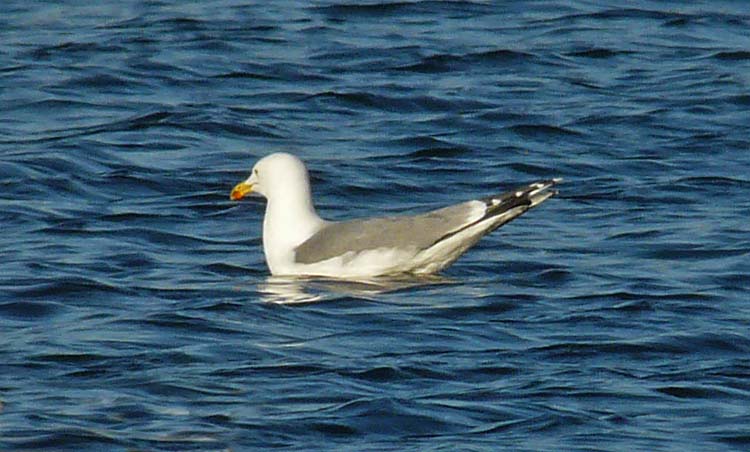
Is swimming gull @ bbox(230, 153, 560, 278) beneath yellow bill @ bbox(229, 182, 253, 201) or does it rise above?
beneath

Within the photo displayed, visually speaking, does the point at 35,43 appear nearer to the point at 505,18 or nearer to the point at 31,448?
the point at 505,18

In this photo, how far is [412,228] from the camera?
35.0 ft

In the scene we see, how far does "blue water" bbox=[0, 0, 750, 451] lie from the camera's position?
793 cm

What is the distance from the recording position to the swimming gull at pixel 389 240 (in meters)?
10.6

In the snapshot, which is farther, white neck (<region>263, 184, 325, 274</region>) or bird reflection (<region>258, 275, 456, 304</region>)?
white neck (<region>263, 184, 325, 274</region>)

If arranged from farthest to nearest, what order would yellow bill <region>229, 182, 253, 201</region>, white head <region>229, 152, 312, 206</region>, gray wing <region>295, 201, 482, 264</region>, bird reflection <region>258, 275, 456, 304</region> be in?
yellow bill <region>229, 182, 253, 201</region> → white head <region>229, 152, 312, 206</region> → gray wing <region>295, 201, 482, 264</region> → bird reflection <region>258, 275, 456, 304</region>

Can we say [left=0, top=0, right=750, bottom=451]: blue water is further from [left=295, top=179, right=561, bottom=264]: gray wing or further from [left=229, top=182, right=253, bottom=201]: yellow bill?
[left=229, top=182, right=253, bottom=201]: yellow bill

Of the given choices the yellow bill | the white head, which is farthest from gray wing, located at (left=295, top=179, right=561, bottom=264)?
the yellow bill

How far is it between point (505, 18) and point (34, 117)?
17.2 feet

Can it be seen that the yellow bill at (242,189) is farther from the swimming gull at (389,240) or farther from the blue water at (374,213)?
the swimming gull at (389,240)

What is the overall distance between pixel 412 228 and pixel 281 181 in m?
0.84

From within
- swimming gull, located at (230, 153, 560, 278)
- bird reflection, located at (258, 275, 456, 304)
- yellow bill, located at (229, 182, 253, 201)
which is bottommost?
bird reflection, located at (258, 275, 456, 304)

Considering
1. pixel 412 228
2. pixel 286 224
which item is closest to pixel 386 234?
pixel 412 228

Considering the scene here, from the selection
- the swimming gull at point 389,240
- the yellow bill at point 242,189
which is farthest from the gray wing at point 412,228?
the yellow bill at point 242,189
